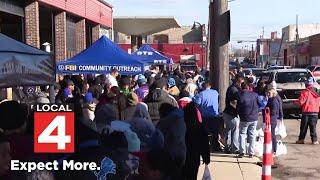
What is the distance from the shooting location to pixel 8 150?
12.3 feet

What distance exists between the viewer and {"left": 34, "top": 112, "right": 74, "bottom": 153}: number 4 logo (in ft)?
13.8

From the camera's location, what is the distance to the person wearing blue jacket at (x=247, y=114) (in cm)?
1149

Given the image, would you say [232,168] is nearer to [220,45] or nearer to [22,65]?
[220,45]

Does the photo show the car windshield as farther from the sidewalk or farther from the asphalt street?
the sidewalk

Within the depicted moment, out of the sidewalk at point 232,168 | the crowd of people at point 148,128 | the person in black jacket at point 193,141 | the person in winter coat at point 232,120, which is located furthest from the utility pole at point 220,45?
the person in black jacket at point 193,141

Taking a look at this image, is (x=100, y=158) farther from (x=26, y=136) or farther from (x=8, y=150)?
(x=8, y=150)

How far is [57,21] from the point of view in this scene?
2183cm

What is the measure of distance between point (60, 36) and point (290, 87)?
9.14 m

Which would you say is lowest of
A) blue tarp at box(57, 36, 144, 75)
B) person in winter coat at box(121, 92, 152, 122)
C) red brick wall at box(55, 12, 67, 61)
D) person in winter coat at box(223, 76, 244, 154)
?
person in winter coat at box(223, 76, 244, 154)

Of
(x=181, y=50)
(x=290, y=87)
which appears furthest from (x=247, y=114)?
(x=181, y=50)

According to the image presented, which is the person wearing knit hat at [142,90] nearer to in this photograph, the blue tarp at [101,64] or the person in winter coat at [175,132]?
the blue tarp at [101,64]

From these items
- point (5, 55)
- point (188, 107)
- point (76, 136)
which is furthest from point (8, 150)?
point (188, 107)

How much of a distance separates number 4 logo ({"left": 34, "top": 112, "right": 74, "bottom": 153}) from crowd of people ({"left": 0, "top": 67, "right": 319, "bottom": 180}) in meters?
0.06

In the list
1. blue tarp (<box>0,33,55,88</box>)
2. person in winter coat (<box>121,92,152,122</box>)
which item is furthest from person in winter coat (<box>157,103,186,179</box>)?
blue tarp (<box>0,33,55,88</box>)
